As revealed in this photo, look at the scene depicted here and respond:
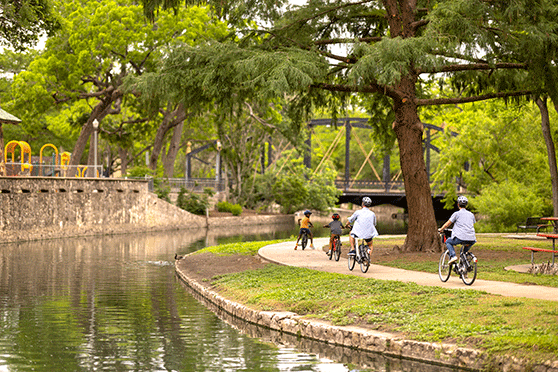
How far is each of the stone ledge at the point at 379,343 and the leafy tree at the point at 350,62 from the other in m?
5.93

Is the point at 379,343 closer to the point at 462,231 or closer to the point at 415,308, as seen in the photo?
the point at 415,308

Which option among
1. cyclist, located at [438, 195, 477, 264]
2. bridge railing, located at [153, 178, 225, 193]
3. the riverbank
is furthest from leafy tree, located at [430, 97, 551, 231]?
the riverbank

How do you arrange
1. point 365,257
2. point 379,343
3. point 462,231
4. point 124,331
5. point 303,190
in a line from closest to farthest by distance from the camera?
point 379,343
point 124,331
point 462,231
point 365,257
point 303,190

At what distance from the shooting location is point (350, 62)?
70.2 ft

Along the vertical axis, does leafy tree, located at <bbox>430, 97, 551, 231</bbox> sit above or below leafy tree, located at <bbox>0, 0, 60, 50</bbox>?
below

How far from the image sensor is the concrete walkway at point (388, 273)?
42.6ft

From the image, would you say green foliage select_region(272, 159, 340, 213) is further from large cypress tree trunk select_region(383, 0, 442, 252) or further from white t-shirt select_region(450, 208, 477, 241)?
white t-shirt select_region(450, 208, 477, 241)

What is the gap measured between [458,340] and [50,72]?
127 feet

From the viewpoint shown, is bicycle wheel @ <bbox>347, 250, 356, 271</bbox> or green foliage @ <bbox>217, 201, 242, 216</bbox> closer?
bicycle wheel @ <bbox>347, 250, 356, 271</bbox>

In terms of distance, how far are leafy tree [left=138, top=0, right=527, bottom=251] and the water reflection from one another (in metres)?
5.38

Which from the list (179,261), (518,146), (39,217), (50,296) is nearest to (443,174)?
(518,146)

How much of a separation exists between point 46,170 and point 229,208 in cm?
1885

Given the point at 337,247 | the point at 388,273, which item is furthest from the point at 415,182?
the point at 388,273

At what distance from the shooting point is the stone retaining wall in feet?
107
